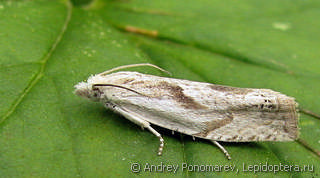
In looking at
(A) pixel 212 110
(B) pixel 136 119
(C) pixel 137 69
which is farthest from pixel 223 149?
(C) pixel 137 69

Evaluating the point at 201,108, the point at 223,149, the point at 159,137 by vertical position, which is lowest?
the point at 159,137

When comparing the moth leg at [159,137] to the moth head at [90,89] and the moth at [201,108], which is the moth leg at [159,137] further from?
the moth head at [90,89]

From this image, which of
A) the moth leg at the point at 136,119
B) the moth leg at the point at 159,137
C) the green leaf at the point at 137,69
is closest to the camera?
the green leaf at the point at 137,69

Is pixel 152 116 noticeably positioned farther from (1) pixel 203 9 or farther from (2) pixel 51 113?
(1) pixel 203 9

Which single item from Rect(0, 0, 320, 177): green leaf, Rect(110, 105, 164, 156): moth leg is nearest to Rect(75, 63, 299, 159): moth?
Rect(110, 105, 164, 156): moth leg

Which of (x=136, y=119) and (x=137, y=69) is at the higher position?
(x=137, y=69)

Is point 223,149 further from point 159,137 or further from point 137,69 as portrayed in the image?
point 137,69

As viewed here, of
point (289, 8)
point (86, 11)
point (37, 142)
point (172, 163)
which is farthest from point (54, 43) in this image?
point (289, 8)

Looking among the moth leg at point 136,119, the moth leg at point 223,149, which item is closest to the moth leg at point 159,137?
the moth leg at point 136,119
